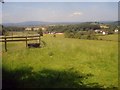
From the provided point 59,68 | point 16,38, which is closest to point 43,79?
point 59,68

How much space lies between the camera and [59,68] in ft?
37.2

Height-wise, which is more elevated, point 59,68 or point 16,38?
point 16,38

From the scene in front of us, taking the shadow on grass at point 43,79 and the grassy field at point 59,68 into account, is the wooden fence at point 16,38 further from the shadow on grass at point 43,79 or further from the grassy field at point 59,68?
the shadow on grass at point 43,79

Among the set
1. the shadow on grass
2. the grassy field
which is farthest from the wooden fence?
the shadow on grass

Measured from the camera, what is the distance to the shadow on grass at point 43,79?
28.6 ft

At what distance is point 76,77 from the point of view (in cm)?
984

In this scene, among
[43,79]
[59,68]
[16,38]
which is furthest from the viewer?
[16,38]

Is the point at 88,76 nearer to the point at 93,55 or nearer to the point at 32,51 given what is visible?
the point at 93,55

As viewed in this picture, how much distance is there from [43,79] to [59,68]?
203 cm

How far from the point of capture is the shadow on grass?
8703mm

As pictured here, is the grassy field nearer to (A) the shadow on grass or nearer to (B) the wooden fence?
(A) the shadow on grass

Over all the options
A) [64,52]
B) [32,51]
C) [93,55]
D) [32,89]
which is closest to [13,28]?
[32,51]

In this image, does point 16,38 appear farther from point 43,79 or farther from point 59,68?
point 43,79

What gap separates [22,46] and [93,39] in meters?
7.45
